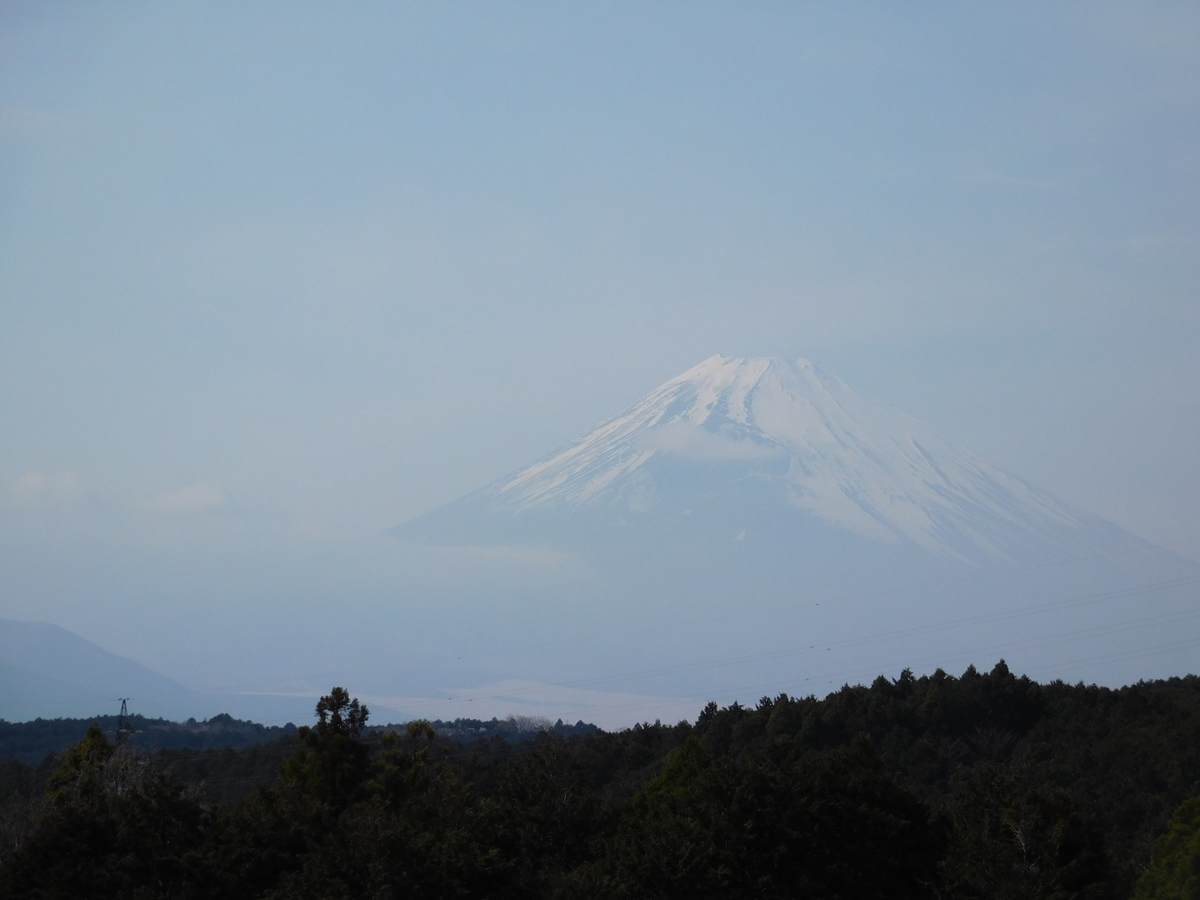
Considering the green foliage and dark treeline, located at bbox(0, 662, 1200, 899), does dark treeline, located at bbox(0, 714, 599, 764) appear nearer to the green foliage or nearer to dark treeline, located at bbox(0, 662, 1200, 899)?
dark treeline, located at bbox(0, 662, 1200, 899)

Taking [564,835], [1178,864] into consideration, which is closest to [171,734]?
[564,835]

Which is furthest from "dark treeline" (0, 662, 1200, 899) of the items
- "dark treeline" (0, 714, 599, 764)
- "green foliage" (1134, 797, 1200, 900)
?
"dark treeline" (0, 714, 599, 764)

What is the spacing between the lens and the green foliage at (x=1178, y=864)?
86.6 ft

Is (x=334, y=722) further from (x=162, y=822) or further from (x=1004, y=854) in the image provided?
(x=1004, y=854)

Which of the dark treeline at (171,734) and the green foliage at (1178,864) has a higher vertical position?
the dark treeline at (171,734)

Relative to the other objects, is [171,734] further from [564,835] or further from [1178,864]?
[1178,864]

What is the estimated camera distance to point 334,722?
3391 centimetres

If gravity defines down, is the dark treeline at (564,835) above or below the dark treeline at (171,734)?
below

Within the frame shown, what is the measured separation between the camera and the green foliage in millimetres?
26406

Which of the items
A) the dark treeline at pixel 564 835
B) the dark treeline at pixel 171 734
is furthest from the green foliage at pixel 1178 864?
the dark treeline at pixel 171 734

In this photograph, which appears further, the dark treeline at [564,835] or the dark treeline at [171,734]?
the dark treeline at [171,734]

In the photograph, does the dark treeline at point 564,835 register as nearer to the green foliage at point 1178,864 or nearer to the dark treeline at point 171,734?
the green foliage at point 1178,864

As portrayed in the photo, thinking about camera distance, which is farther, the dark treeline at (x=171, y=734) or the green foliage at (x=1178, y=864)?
the dark treeline at (x=171, y=734)

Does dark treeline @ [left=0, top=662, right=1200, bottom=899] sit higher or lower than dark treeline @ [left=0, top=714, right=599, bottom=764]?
lower
